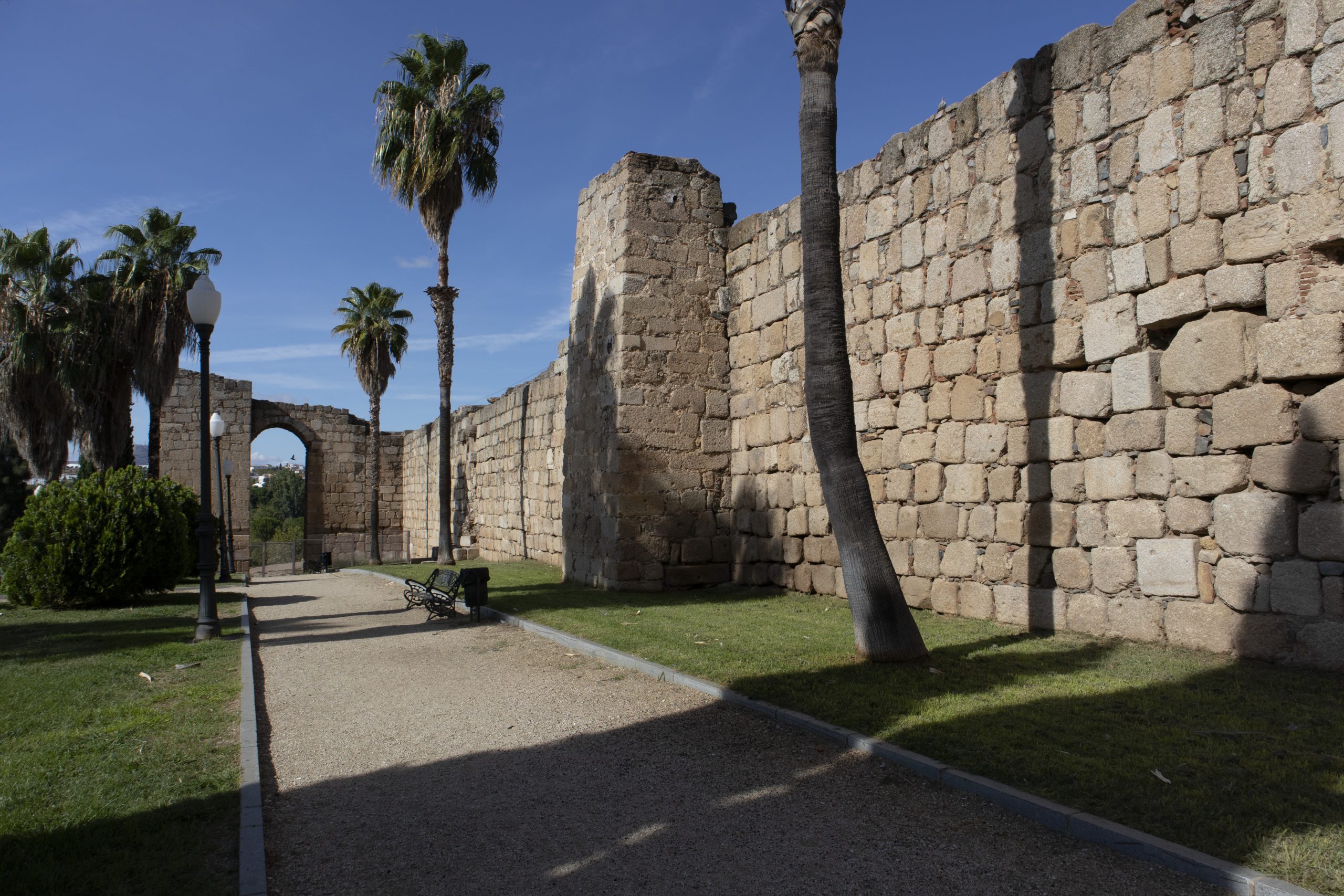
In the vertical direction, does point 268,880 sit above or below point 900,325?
below

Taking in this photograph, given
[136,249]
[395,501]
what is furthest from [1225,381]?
[395,501]

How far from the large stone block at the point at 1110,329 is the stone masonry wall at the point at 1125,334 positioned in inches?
0.9

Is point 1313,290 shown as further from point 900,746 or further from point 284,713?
point 284,713

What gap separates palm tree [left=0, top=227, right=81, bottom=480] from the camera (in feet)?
68.1

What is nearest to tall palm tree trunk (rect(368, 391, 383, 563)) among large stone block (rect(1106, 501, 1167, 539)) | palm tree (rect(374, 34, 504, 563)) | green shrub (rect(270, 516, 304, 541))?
palm tree (rect(374, 34, 504, 563))

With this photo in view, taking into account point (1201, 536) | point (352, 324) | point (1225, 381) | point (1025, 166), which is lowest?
point (1201, 536)

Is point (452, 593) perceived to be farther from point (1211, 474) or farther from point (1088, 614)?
point (1211, 474)

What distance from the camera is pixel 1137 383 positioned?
715 cm

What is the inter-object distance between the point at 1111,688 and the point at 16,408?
25.1 m

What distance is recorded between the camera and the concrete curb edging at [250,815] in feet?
11.2

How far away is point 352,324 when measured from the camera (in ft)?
100

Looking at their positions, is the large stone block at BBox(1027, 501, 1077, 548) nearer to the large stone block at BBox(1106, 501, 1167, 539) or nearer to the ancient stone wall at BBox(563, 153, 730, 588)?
the large stone block at BBox(1106, 501, 1167, 539)

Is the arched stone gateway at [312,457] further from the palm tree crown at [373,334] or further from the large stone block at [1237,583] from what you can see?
the large stone block at [1237,583]

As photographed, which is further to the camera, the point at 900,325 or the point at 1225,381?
the point at 900,325
